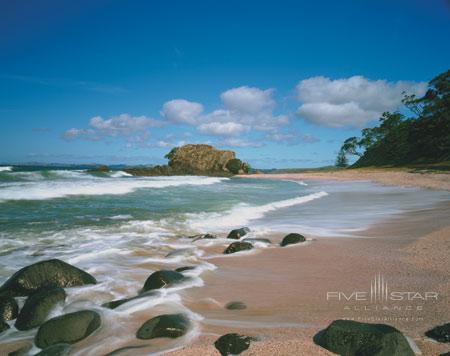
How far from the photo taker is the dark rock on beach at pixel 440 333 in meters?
2.41

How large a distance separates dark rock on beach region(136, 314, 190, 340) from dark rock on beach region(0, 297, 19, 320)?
1436mm

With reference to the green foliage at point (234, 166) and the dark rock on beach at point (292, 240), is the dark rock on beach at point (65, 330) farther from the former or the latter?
the green foliage at point (234, 166)

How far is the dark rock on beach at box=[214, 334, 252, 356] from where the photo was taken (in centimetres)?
241

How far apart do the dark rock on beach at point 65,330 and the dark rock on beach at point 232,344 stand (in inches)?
46.7

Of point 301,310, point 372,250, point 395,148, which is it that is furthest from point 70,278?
point 395,148

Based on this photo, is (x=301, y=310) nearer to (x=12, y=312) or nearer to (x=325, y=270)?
(x=325, y=270)

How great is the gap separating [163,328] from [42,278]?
2.07 m

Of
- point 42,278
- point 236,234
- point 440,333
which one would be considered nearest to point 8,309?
point 42,278

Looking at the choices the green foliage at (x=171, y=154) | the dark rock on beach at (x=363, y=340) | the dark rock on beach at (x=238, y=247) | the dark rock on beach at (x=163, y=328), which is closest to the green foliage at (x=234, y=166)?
the green foliage at (x=171, y=154)

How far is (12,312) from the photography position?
3.21 meters

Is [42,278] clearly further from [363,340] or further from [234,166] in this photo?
[234,166]

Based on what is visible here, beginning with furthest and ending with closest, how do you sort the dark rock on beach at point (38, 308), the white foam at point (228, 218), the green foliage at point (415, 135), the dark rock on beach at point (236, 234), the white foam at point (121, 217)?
the green foliage at point (415, 135)
the white foam at point (121, 217)
the white foam at point (228, 218)
the dark rock on beach at point (236, 234)
the dark rock on beach at point (38, 308)

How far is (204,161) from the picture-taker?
5559 cm

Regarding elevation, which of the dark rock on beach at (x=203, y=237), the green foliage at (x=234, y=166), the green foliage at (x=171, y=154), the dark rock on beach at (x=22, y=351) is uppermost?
the green foliage at (x=171, y=154)
